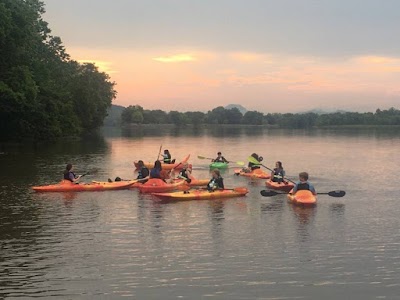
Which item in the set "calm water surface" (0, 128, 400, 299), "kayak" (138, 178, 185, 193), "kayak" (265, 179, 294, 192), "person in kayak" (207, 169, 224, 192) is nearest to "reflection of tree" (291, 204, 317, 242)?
Result: "calm water surface" (0, 128, 400, 299)

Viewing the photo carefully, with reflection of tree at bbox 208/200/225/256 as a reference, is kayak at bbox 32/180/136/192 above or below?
above

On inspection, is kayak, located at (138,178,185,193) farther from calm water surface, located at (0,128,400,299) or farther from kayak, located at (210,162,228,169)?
kayak, located at (210,162,228,169)

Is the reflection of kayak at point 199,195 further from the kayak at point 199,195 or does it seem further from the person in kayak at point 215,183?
the person in kayak at point 215,183

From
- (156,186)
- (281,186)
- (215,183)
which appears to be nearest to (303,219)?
(215,183)

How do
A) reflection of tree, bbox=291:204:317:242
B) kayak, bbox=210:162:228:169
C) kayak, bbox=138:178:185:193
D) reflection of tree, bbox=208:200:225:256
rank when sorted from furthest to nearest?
1. kayak, bbox=210:162:228:169
2. kayak, bbox=138:178:185:193
3. reflection of tree, bbox=291:204:317:242
4. reflection of tree, bbox=208:200:225:256

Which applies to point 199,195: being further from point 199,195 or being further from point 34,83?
point 34,83

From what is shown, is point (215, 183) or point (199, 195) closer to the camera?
point (199, 195)

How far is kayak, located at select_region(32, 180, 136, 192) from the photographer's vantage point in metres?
21.5

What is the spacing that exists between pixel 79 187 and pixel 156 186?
131 inches

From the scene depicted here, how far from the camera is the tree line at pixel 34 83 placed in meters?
42.7

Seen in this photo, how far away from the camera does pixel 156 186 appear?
71.6 feet

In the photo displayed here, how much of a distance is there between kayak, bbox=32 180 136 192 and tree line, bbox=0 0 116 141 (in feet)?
68.5

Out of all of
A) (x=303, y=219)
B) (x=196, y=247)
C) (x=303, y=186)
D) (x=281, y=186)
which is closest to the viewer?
(x=196, y=247)

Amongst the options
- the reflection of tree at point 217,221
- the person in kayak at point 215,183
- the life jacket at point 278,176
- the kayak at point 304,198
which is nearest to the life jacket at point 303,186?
the kayak at point 304,198
